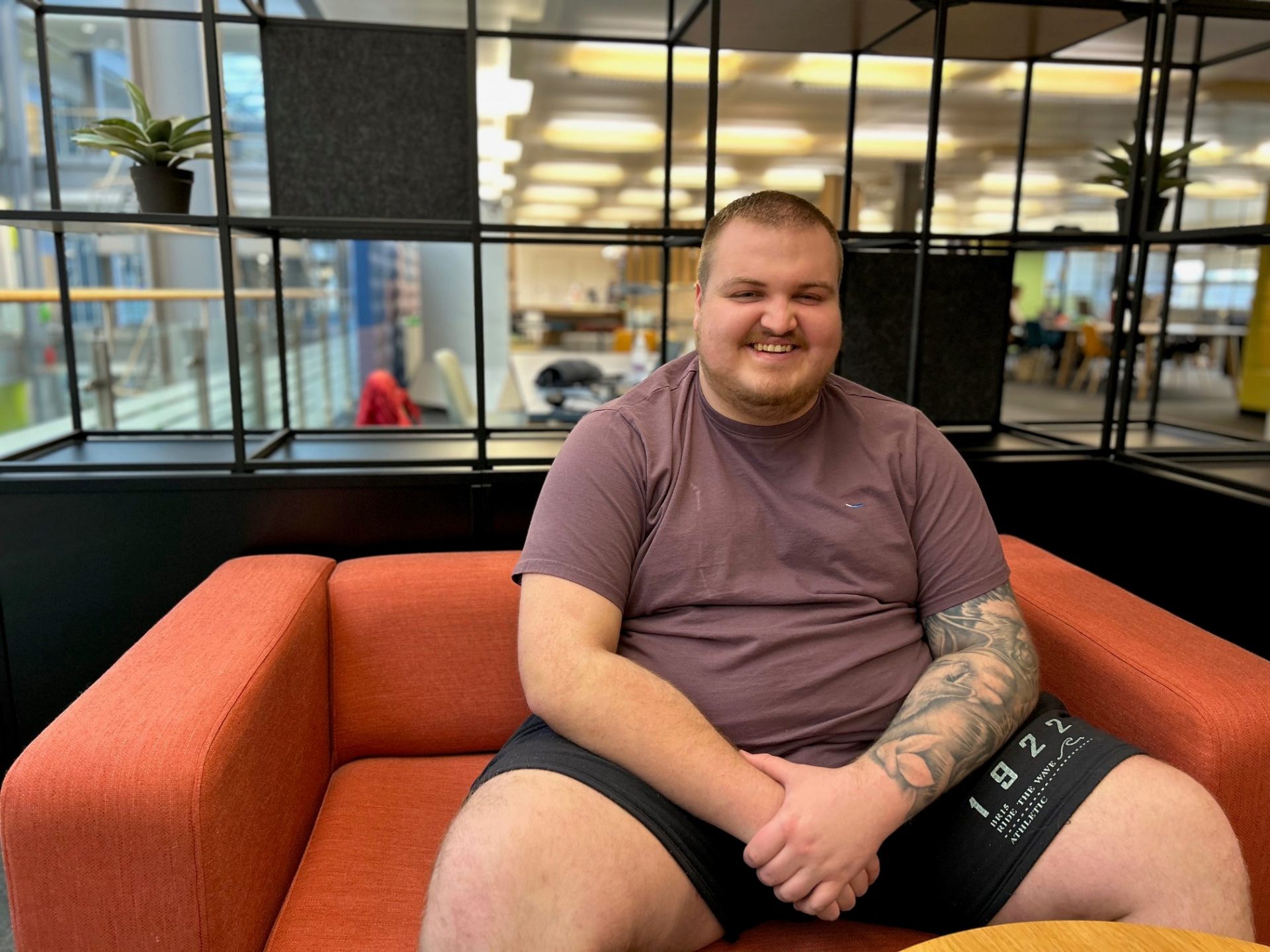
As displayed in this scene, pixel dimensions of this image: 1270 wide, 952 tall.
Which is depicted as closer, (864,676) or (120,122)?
(864,676)

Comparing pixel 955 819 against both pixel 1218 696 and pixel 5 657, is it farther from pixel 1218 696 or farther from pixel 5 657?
pixel 5 657

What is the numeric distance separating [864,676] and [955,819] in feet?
0.71

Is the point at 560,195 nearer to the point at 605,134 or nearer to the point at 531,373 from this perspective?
the point at 605,134

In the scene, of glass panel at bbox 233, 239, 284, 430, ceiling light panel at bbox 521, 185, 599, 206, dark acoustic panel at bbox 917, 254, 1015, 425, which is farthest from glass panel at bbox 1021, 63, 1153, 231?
ceiling light panel at bbox 521, 185, 599, 206

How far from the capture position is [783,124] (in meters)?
→ 8.66

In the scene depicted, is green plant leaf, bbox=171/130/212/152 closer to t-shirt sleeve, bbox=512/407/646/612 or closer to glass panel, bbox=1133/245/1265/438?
t-shirt sleeve, bbox=512/407/646/612

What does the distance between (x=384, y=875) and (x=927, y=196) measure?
175 cm

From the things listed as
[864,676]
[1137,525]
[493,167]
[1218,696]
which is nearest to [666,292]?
[1137,525]

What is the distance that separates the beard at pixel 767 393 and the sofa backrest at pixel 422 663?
58 cm

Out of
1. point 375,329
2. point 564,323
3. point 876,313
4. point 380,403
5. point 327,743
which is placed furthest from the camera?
point 564,323

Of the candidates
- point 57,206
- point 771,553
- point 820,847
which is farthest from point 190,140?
point 820,847

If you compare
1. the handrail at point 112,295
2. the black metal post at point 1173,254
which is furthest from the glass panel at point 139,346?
the black metal post at point 1173,254

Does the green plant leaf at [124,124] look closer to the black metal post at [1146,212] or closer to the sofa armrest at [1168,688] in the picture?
the sofa armrest at [1168,688]

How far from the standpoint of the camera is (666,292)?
2.59 meters
